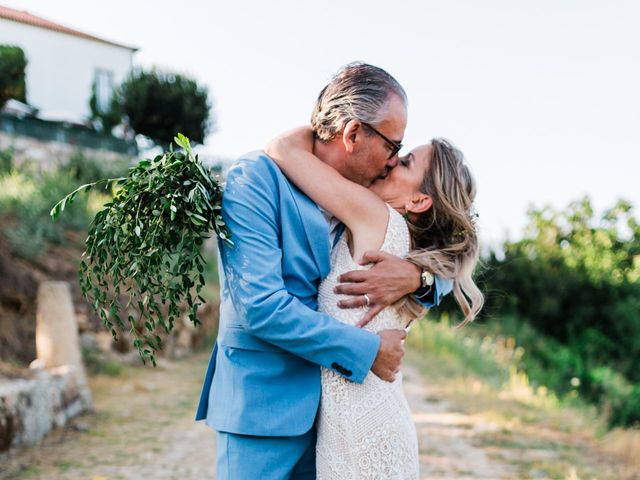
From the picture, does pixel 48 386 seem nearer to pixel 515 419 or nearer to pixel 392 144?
pixel 515 419

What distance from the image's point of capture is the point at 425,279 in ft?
8.23

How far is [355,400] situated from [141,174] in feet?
3.29

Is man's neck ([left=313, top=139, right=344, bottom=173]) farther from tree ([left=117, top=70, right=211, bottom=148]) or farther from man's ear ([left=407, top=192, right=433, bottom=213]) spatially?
tree ([left=117, top=70, right=211, bottom=148])

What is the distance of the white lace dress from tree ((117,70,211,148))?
74.5 ft

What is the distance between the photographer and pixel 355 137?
2.45 m

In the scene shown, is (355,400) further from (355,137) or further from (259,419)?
(355,137)

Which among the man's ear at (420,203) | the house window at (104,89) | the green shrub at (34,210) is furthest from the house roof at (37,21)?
the man's ear at (420,203)

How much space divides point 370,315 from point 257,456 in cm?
57

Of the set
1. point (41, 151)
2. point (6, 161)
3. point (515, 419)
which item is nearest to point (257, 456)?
point (515, 419)

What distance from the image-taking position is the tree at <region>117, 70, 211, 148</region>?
976 inches

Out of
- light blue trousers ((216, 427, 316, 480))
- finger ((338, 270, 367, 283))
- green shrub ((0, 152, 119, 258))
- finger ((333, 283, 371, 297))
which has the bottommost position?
green shrub ((0, 152, 119, 258))

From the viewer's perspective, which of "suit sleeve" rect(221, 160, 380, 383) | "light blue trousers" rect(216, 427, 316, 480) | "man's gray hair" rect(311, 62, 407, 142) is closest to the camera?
"suit sleeve" rect(221, 160, 380, 383)

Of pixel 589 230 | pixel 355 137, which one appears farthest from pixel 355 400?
pixel 589 230

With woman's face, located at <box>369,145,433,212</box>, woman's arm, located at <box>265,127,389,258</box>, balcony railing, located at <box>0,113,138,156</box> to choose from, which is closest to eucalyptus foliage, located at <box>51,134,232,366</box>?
woman's arm, located at <box>265,127,389,258</box>
